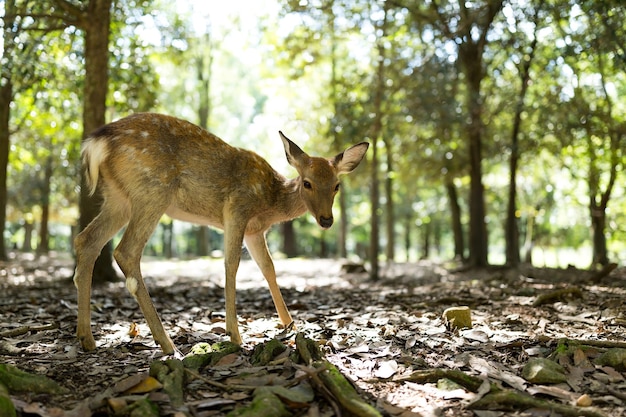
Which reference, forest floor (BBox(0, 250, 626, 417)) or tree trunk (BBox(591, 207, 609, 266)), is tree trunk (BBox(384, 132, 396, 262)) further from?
forest floor (BBox(0, 250, 626, 417))

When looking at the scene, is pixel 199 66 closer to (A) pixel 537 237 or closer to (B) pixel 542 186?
A: (B) pixel 542 186

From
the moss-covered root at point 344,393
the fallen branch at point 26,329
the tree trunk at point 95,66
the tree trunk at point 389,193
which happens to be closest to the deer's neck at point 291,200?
the moss-covered root at point 344,393

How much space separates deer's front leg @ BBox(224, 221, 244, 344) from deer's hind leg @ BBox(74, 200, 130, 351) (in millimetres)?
964

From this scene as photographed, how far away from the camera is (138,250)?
4.64m

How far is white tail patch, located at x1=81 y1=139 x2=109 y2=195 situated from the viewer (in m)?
4.81

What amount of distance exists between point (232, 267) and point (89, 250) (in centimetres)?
124

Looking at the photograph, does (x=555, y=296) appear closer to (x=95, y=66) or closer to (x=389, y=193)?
(x=95, y=66)

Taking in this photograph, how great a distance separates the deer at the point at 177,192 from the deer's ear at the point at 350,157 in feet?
0.04

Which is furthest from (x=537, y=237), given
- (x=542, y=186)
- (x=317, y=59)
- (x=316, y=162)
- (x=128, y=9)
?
(x=316, y=162)

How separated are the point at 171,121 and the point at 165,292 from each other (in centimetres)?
413

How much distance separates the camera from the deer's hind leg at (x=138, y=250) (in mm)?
4586

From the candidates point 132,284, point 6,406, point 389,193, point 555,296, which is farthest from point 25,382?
point 389,193

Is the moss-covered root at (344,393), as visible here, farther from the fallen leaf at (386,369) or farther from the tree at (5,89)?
the tree at (5,89)

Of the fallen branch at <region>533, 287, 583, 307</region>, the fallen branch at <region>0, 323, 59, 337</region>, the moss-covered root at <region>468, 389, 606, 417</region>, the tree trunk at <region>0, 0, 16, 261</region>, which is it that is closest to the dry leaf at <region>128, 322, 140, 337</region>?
the fallen branch at <region>0, 323, 59, 337</region>
